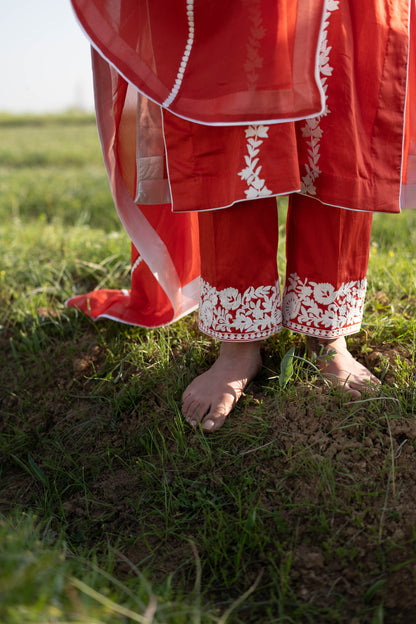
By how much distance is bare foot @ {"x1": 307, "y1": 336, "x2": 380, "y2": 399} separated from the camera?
1.52 metres

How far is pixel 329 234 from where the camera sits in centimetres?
147

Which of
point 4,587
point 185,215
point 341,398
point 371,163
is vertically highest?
point 371,163

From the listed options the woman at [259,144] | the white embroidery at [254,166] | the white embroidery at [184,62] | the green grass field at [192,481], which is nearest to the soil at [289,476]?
the green grass field at [192,481]

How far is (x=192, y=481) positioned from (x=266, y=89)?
0.96 m

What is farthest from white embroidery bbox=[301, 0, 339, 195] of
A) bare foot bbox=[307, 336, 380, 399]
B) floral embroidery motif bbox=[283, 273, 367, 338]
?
bare foot bbox=[307, 336, 380, 399]

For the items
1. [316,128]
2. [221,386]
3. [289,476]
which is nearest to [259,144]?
[316,128]

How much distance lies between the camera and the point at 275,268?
Result: 153cm

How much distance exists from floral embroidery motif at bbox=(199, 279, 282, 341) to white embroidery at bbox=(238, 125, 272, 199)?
28cm

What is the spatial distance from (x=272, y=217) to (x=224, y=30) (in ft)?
1.55

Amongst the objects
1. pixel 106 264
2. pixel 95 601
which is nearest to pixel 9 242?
pixel 106 264

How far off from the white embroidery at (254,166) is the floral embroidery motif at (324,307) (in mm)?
326

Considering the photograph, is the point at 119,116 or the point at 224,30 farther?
the point at 119,116

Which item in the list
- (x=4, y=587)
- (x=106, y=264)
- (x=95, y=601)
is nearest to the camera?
(x=4, y=587)

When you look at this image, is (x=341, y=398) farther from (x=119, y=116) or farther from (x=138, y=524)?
(x=119, y=116)
